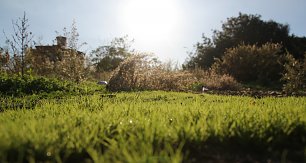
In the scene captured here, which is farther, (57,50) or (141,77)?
(57,50)

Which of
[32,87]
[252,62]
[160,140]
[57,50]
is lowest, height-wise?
[160,140]

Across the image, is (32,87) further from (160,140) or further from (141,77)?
(160,140)

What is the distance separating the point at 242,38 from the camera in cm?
3509

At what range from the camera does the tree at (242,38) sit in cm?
3406

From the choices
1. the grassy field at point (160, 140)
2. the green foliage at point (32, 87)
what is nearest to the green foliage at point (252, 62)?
the green foliage at point (32, 87)

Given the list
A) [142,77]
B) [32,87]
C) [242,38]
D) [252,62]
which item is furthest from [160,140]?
[242,38]

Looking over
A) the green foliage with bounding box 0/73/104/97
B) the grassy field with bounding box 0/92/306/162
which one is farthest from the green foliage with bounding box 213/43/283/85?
the grassy field with bounding box 0/92/306/162

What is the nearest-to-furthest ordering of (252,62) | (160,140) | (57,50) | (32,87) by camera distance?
(160,140) → (32,87) → (57,50) → (252,62)

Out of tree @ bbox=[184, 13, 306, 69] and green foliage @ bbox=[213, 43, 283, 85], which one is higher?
tree @ bbox=[184, 13, 306, 69]

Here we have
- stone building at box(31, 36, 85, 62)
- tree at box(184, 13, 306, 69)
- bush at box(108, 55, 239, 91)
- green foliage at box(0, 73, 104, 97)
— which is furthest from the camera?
tree at box(184, 13, 306, 69)

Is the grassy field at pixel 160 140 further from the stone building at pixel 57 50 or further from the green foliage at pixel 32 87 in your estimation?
the stone building at pixel 57 50

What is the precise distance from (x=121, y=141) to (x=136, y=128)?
499mm

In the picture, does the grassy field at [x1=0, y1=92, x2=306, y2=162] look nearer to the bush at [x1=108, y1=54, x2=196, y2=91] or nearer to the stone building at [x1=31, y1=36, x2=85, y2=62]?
the bush at [x1=108, y1=54, x2=196, y2=91]

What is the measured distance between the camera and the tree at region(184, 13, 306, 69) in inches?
1341
